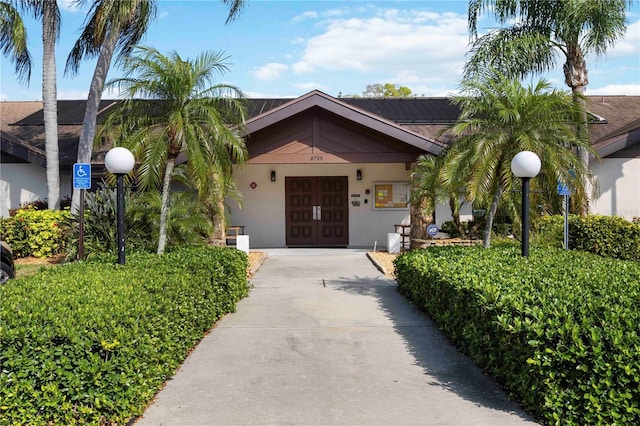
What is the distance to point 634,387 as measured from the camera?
3.86 m

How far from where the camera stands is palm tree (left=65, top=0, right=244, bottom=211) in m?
13.0

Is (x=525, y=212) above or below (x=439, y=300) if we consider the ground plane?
above

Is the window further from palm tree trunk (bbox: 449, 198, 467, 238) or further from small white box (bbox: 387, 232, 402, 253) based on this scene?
palm tree trunk (bbox: 449, 198, 467, 238)

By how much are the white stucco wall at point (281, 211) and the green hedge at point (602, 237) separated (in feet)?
18.8

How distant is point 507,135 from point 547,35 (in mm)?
7947

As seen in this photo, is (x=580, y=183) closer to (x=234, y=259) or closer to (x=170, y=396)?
(x=234, y=259)

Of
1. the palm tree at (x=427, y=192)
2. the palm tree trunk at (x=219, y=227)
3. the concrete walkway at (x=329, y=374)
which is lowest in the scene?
the concrete walkway at (x=329, y=374)

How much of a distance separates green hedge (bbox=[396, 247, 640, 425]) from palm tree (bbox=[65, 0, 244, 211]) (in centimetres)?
1009

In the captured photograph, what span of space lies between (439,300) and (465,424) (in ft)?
9.30

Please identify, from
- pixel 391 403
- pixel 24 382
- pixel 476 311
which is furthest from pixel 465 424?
pixel 24 382

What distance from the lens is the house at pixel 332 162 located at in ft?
47.4

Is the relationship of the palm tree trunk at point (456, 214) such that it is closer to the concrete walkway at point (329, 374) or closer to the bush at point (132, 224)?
the concrete walkway at point (329, 374)

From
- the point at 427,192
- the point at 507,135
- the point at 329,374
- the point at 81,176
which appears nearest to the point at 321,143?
the point at 427,192

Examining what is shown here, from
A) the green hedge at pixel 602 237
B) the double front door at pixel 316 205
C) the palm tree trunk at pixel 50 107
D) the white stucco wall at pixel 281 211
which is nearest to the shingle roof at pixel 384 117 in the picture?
the palm tree trunk at pixel 50 107
